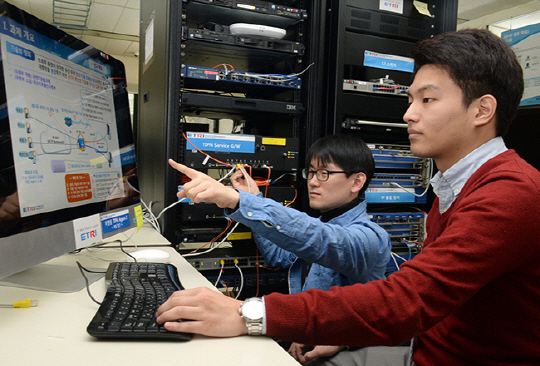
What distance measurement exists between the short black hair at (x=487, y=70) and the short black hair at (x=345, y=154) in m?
0.49

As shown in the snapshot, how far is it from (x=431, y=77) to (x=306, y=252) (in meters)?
0.49

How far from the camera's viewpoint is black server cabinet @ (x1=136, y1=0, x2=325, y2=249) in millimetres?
1259

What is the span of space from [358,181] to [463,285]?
2.40 feet

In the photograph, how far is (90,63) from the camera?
2.64 ft

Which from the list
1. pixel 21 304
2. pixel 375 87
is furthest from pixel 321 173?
pixel 21 304

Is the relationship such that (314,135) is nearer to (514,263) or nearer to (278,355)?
(514,263)

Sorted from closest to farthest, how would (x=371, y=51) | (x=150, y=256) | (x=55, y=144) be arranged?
(x=55, y=144)
(x=150, y=256)
(x=371, y=51)

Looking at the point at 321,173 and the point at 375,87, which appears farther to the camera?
the point at 375,87

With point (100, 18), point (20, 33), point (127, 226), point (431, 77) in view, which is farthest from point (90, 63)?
point (100, 18)

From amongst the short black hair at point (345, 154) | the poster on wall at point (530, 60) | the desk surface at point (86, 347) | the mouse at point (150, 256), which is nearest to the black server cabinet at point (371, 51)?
the short black hair at point (345, 154)

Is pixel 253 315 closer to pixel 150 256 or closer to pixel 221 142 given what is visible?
pixel 150 256

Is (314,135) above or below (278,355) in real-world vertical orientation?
above

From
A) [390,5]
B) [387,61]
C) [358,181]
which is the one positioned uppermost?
[390,5]

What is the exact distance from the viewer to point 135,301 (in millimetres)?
589
